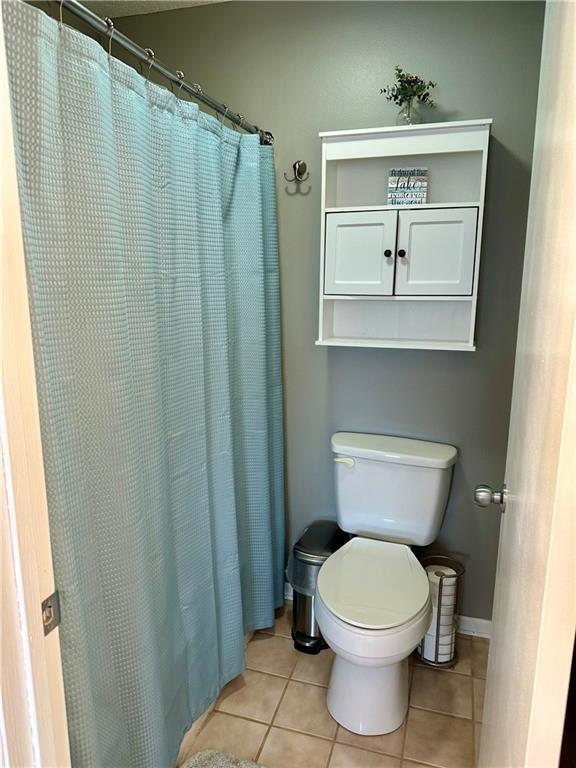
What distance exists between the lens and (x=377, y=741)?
1.67 m

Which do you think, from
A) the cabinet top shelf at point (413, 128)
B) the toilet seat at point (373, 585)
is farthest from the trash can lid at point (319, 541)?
the cabinet top shelf at point (413, 128)

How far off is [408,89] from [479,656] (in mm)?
2134

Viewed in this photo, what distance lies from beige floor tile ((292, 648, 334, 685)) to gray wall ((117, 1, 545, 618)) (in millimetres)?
528

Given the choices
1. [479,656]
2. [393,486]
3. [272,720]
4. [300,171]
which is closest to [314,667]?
[272,720]

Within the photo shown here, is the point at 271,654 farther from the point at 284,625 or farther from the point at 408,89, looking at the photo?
the point at 408,89

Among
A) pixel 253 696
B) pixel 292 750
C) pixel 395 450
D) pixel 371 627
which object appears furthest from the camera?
pixel 395 450

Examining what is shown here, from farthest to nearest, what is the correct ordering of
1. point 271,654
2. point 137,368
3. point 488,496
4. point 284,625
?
point 284,625 < point 271,654 < point 137,368 < point 488,496

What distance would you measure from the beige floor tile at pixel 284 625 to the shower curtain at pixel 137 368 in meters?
0.41

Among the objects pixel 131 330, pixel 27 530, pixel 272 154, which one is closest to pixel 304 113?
pixel 272 154

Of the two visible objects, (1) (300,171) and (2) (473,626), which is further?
(2) (473,626)

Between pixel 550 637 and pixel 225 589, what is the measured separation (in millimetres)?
1355

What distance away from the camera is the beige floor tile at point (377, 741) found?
5.39 ft

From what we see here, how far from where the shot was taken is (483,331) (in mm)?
1938

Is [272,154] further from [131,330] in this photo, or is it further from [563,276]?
[563,276]
